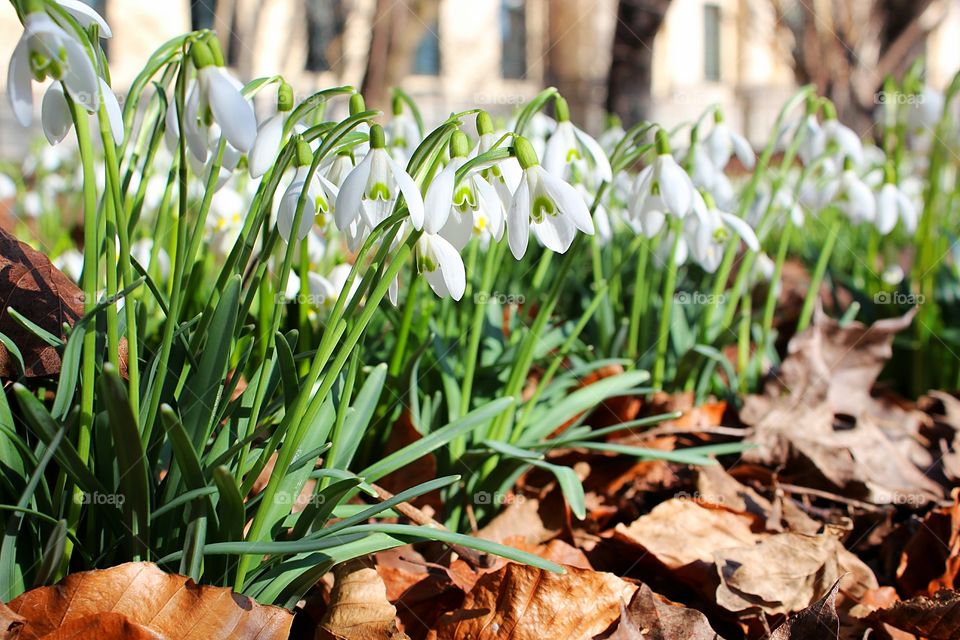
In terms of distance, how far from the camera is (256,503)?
1.01m

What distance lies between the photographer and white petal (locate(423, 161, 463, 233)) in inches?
32.3

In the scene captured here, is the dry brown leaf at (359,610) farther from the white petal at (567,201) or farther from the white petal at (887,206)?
the white petal at (887,206)

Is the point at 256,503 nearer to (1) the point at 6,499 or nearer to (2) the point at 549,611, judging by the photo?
(1) the point at 6,499

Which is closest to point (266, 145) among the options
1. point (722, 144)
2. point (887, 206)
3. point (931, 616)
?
point (931, 616)

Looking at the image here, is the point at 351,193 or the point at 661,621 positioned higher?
the point at 351,193

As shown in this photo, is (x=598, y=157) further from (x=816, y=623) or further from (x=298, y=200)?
(x=816, y=623)

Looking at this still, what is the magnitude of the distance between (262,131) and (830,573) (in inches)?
37.5

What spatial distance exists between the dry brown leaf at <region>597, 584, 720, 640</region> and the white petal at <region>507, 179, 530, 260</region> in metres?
0.43

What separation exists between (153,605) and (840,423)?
1.50m

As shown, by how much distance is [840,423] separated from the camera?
185 cm

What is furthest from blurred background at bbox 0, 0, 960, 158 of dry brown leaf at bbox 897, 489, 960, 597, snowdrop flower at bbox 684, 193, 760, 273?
dry brown leaf at bbox 897, 489, 960, 597

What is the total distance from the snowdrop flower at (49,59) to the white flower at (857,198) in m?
1.70

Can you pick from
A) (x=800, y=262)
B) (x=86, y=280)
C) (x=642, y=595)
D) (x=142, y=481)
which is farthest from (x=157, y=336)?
(x=800, y=262)

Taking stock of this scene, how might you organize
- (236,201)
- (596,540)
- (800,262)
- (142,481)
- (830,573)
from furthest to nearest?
(800,262), (236,201), (596,540), (830,573), (142,481)
